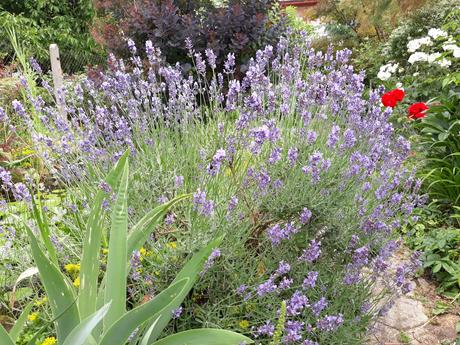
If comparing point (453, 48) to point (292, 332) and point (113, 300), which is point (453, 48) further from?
point (113, 300)

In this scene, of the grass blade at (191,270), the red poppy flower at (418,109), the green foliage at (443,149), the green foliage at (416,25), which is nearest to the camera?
the grass blade at (191,270)

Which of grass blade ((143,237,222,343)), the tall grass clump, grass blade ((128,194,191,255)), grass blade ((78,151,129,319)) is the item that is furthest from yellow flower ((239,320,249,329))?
grass blade ((78,151,129,319))

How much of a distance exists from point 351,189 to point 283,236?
0.55 m

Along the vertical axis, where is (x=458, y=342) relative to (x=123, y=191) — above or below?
below

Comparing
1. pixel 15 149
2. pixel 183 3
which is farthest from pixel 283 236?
pixel 183 3

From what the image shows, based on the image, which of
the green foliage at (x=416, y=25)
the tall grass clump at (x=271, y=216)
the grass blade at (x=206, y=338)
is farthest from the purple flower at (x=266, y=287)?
the green foliage at (x=416, y=25)

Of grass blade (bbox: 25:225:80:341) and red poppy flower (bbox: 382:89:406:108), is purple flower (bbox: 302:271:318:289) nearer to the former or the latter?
grass blade (bbox: 25:225:80:341)

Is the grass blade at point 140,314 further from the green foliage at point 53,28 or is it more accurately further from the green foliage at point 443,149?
the green foliage at point 53,28

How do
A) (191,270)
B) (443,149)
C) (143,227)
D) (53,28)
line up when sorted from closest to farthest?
1. (191,270)
2. (143,227)
3. (443,149)
4. (53,28)

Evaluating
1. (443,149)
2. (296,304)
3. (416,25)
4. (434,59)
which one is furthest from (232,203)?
(416,25)

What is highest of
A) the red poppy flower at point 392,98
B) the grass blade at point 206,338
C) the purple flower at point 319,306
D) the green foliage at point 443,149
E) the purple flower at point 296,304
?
the grass blade at point 206,338

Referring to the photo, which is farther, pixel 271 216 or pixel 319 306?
pixel 271 216

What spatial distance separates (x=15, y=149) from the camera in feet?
16.1

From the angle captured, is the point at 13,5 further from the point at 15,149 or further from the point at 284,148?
the point at 284,148
